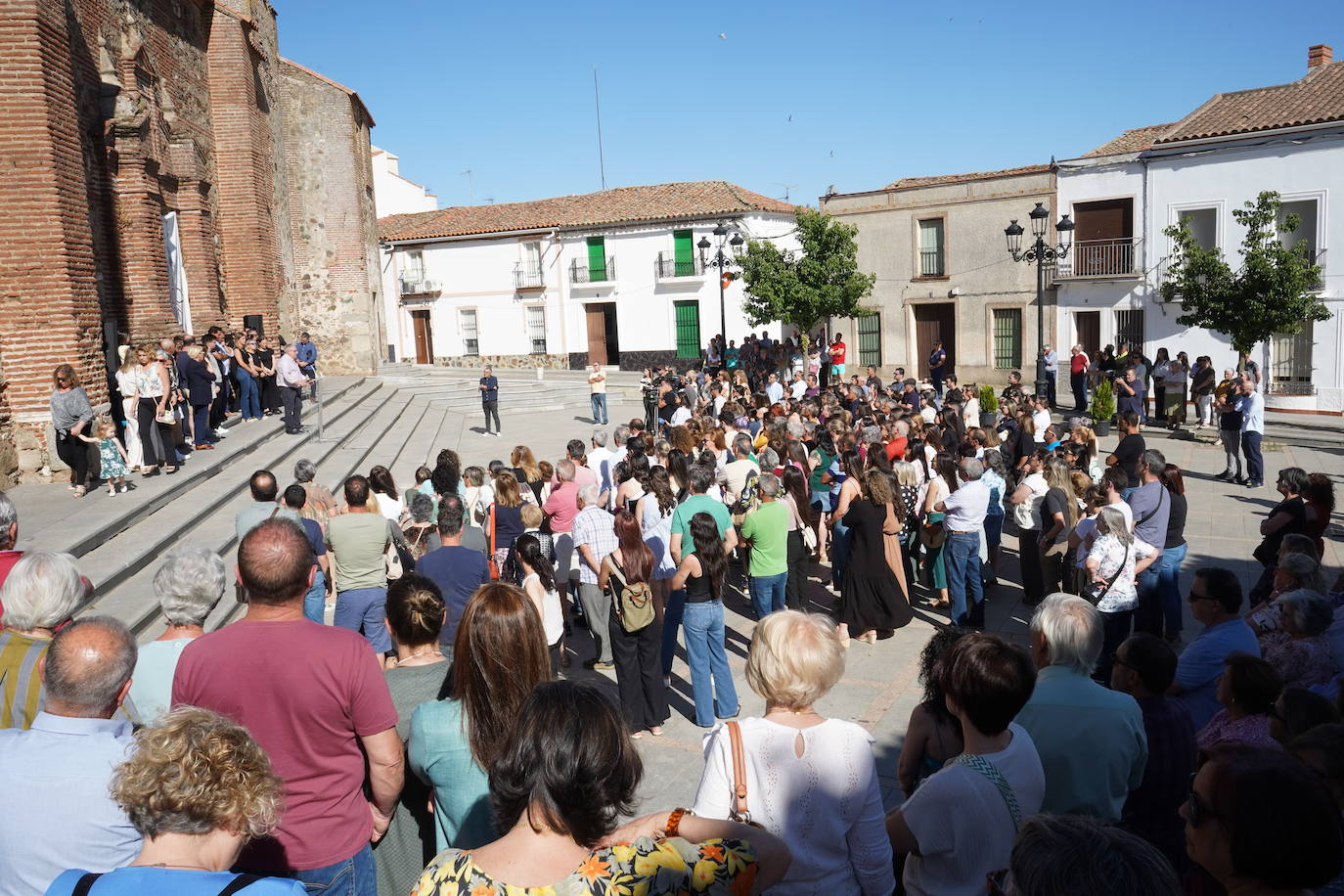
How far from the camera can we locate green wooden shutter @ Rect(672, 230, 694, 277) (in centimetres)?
3344

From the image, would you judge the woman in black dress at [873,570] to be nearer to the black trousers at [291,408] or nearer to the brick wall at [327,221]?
the black trousers at [291,408]

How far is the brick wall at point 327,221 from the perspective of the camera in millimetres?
24906

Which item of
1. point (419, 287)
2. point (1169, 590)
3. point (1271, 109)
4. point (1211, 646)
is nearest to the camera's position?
point (1211, 646)

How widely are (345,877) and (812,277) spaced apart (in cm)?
2558

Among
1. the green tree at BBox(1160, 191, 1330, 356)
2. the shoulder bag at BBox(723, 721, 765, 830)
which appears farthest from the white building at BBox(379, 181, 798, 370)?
the shoulder bag at BBox(723, 721, 765, 830)

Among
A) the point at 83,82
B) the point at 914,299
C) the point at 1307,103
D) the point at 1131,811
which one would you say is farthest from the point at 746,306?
the point at 1131,811

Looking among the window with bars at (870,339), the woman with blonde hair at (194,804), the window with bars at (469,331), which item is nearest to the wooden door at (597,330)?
the window with bars at (469,331)

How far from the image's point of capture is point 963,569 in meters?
7.61

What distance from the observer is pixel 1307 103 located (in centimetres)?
2156

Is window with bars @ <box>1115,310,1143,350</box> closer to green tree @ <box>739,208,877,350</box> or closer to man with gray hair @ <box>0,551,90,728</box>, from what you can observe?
green tree @ <box>739,208,877,350</box>

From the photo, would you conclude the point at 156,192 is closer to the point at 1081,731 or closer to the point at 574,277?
the point at 1081,731

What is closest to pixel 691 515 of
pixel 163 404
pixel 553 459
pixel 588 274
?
pixel 163 404

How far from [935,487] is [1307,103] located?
20358 mm

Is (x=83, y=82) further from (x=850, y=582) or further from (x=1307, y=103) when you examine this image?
(x=1307, y=103)
